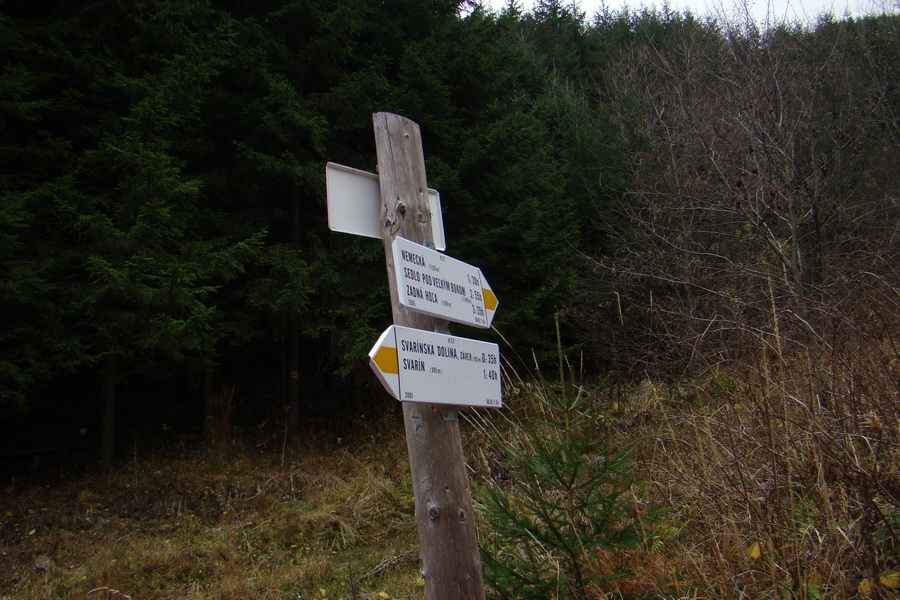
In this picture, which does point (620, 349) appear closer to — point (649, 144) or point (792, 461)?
point (649, 144)

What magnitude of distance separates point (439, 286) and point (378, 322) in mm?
7948

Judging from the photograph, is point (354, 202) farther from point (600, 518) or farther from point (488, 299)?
point (600, 518)

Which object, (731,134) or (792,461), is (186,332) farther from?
(731,134)

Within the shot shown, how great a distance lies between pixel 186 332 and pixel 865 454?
6561 mm

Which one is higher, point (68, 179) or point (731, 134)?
point (731, 134)

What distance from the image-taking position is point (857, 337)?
124 inches

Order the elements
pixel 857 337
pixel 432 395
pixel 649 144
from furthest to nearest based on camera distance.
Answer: pixel 649 144 < pixel 857 337 < pixel 432 395

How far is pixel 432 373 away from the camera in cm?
235

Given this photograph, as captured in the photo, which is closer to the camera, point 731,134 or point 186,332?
point 186,332

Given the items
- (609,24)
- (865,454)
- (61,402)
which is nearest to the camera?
(865,454)

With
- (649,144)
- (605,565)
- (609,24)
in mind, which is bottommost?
(605,565)

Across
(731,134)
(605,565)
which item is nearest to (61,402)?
(605,565)

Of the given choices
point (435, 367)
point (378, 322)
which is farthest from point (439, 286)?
point (378, 322)

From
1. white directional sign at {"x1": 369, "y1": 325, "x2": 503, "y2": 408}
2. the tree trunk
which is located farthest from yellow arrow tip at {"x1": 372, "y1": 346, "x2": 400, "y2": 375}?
the tree trunk
